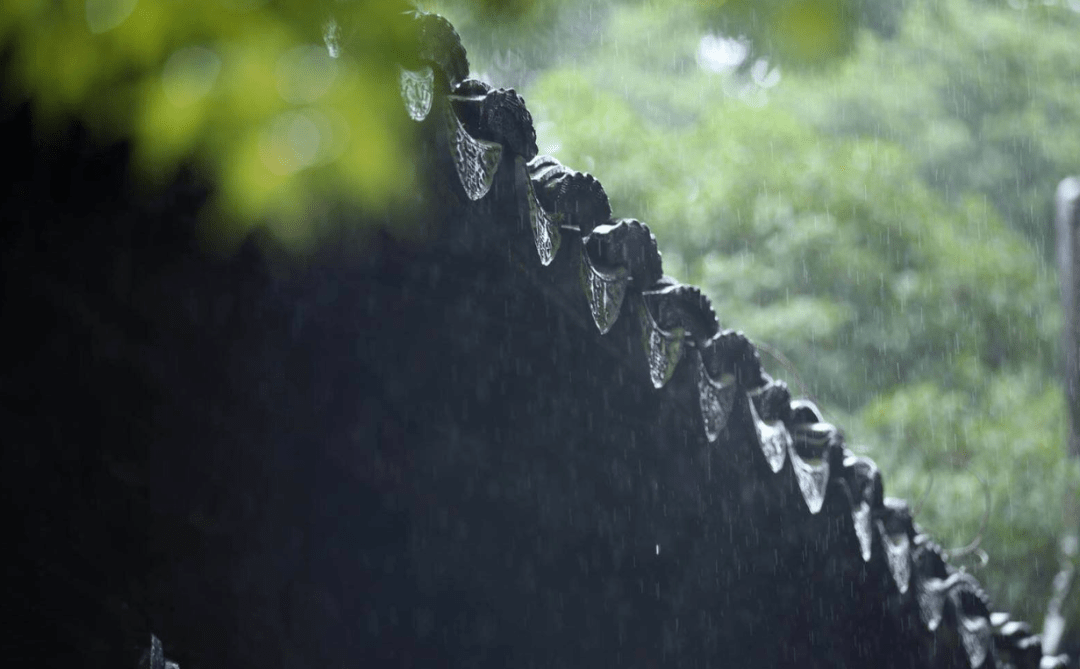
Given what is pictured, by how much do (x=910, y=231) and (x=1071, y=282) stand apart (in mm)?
2515

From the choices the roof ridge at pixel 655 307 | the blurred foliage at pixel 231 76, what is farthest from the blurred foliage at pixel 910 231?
the blurred foliage at pixel 231 76

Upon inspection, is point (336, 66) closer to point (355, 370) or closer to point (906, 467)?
point (355, 370)

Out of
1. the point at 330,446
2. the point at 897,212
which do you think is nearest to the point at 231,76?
the point at 330,446

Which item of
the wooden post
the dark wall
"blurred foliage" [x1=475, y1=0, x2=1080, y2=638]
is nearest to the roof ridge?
the dark wall

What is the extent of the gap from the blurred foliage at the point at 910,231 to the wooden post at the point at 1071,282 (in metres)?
1.27

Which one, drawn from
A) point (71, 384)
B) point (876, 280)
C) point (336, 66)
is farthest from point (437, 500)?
point (876, 280)

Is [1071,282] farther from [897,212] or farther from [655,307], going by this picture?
[655,307]

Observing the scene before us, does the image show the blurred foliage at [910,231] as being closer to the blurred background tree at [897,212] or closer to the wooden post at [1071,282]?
the blurred background tree at [897,212]

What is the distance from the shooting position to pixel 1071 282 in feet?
29.5

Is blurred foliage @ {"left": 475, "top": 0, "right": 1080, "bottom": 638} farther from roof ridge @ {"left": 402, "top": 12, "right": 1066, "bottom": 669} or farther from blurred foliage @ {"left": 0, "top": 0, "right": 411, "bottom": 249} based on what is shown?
blurred foliage @ {"left": 0, "top": 0, "right": 411, "bottom": 249}

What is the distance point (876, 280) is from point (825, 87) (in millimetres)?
3158

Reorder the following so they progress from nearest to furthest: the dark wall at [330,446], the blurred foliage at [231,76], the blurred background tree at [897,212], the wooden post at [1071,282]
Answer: the blurred foliage at [231,76] < the dark wall at [330,446] < the wooden post at [1071,282] < the blurred background tree at [897,212]

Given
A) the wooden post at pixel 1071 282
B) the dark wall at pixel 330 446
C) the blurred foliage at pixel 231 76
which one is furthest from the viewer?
the wooden post at pixel 1071 282

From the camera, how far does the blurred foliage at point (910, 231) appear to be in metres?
10.2
